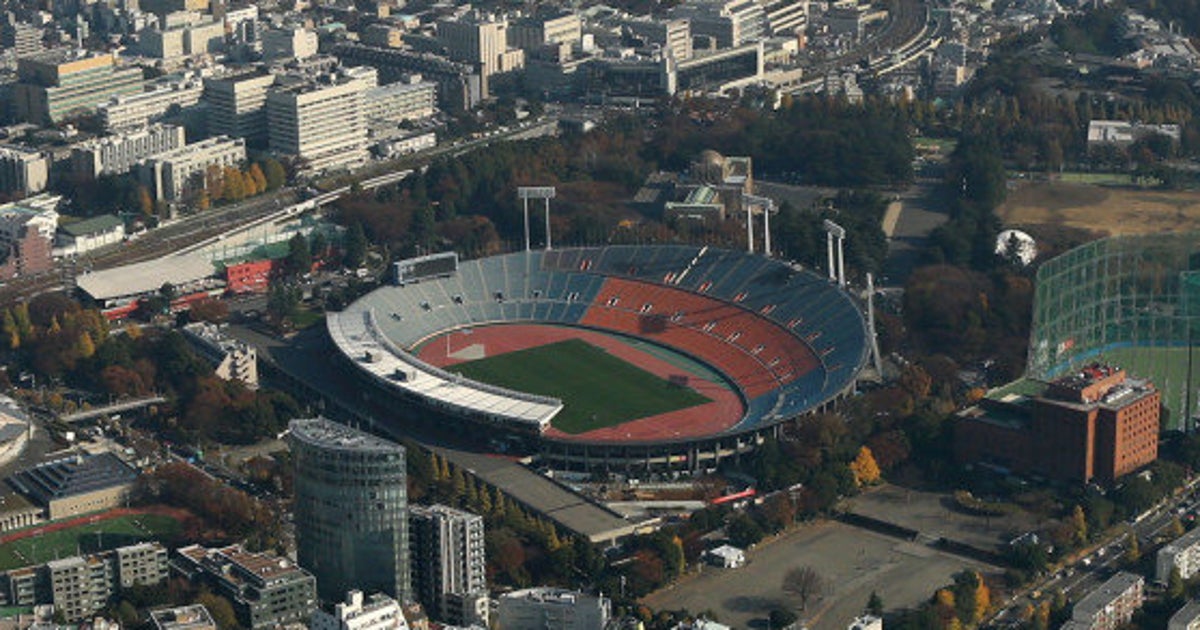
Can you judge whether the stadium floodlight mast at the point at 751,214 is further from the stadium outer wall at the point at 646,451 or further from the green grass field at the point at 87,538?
the green grass field at the point at 87,538

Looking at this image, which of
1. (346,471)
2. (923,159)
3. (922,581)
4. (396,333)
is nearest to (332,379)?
(396,333)

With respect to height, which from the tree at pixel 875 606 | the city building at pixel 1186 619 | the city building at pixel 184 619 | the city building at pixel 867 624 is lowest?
the tree at pixel 875 606

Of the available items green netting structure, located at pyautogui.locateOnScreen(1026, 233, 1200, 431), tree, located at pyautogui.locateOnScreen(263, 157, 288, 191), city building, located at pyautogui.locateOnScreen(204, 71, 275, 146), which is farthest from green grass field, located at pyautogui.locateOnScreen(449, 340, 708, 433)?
city building, located at pyautogui.locateOnScreen(204, 71, 275, 146)

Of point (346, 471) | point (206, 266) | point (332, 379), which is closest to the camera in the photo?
point (346, 471)

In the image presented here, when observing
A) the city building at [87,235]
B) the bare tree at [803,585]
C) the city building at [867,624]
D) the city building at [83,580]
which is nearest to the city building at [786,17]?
the city building at [87,235]

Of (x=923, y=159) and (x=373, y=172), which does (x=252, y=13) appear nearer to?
(x=373, y=172)

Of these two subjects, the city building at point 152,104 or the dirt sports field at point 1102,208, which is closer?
the dirt sports field at point 1102,208
